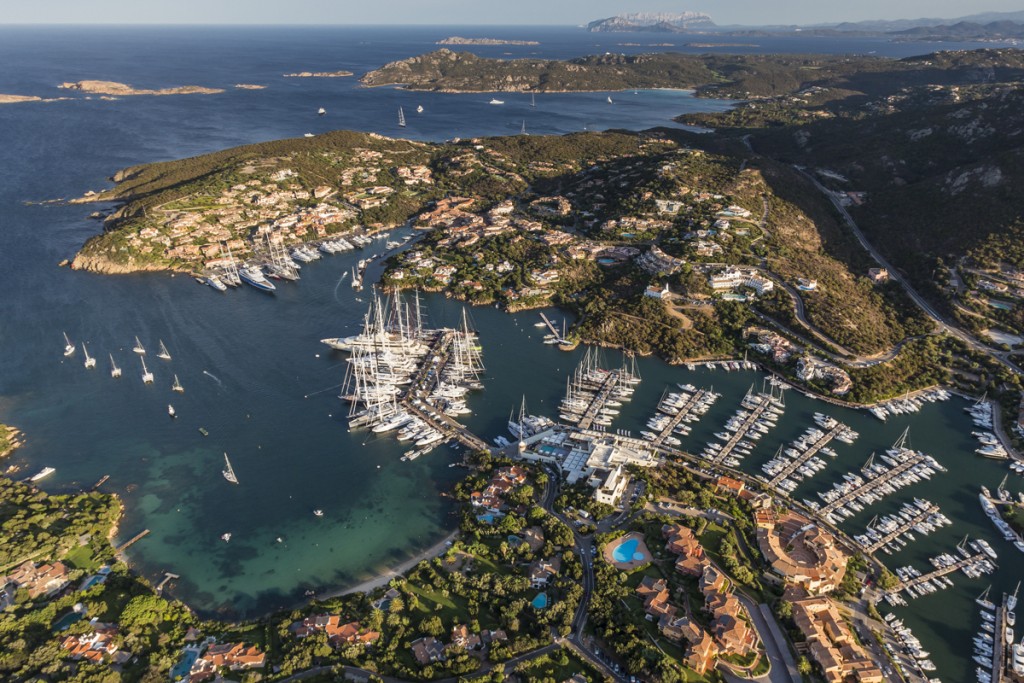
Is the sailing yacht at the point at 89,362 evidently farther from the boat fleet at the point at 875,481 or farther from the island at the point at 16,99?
the island at the point at 16,99

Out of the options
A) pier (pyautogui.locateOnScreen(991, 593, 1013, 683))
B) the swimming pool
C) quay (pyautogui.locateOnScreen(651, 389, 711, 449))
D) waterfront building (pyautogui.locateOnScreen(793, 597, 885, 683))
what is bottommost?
quay (pyautogui.locateOnScreen(651, 389, 711, 449))

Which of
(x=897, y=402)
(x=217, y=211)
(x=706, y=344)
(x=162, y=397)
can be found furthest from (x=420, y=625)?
(x=217, y=211)

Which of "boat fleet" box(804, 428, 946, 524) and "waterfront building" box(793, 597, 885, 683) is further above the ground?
"waterfront building" box(793, 597, 885, 683)

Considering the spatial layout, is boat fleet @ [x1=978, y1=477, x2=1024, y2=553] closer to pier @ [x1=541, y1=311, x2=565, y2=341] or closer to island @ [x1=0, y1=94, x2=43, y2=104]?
pier @ [x1=541, y1=311, x2=565, y2=341]

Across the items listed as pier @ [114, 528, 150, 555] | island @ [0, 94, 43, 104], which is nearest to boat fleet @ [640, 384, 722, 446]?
pier @ [114, 528, 150, 555]

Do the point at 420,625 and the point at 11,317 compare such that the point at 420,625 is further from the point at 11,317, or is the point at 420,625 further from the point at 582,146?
the point at 582,146

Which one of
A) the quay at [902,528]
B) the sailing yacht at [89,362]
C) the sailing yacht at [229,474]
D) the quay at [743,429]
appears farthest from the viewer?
the sailing yacht at [89,362]

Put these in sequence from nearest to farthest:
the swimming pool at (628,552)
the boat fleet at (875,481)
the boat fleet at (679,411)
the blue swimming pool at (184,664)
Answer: the blue swimming pool at (184,664) < the swimming pool at (628,552) < the boat fleet at (875,481) < the boat fleet at (679,411)

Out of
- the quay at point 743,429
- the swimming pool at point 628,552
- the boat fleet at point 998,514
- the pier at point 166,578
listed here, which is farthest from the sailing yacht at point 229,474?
the boat fleet at point 998,514
